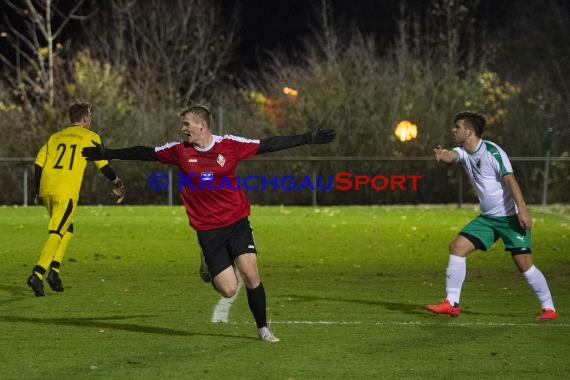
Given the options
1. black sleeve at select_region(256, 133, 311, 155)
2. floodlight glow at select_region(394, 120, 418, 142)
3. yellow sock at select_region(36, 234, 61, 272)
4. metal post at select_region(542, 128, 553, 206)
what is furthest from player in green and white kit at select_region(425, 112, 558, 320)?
floodlight glow at select_region(394, 120, 418, 142)

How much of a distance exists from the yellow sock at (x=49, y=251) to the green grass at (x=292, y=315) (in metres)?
0.38

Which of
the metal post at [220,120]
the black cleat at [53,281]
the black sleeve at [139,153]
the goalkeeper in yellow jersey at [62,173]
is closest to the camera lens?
the black sleeve at [139,153]

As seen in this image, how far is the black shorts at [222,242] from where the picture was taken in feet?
33.8

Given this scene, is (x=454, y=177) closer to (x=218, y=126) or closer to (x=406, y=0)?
(x=218, y=126)

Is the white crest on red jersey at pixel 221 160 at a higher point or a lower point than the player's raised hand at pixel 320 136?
lower

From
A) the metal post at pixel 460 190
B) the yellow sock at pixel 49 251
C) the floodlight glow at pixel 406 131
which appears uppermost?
the floodlight glow at pixel 406 131

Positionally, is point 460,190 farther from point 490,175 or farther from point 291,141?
point 291,141

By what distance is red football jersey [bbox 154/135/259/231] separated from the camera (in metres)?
10.3

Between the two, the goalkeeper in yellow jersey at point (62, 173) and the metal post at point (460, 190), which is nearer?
the goalkeeper in yellow jersey at point (62, 173)

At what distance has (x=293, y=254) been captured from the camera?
19500 millimetres

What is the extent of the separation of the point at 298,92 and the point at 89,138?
2258cm

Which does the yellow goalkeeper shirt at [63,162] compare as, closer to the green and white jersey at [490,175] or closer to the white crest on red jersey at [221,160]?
the white crest on red jersey at [221,160]

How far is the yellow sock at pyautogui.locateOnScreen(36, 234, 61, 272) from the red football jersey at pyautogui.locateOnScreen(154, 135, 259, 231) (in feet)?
11.6

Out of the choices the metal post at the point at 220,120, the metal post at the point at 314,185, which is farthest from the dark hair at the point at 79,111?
the metal post at the point at 220,120
